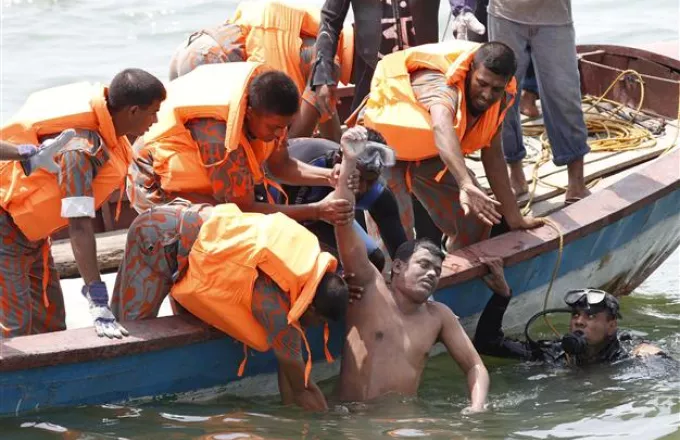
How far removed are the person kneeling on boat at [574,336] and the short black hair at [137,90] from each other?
2.02m

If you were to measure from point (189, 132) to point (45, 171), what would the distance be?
25.6 inches

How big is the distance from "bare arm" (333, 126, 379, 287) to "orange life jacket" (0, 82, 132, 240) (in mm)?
970

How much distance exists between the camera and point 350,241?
18.4 feet

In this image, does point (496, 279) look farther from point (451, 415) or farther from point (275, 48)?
point (275, 48)

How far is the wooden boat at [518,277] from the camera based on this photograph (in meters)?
5.25

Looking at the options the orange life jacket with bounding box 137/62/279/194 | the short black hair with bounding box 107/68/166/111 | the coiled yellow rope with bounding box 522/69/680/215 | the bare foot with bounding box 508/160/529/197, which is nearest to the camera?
the short black hair with bounding box 107/68/166/111

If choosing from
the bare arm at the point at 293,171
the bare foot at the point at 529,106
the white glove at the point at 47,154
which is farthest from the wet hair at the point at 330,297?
the bare foot at the point at 529,106

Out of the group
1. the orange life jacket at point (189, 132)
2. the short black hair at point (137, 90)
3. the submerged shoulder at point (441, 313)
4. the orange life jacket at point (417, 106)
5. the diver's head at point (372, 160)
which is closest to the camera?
the short black hair at point (137, 90)

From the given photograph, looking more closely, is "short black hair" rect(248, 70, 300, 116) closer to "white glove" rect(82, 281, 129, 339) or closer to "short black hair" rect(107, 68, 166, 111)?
"short black hair" rect(107, 68, 166, 111)

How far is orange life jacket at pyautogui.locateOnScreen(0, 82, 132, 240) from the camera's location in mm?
5371

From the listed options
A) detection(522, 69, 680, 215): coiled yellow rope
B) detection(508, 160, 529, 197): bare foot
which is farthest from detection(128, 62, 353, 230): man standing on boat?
detection(522, 69, 680, 215): coiled yellow rope

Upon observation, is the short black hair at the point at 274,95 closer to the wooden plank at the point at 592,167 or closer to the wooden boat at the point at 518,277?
the wooden boat at the point at 518,277

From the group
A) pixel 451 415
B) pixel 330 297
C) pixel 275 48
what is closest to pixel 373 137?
pixel 330 297

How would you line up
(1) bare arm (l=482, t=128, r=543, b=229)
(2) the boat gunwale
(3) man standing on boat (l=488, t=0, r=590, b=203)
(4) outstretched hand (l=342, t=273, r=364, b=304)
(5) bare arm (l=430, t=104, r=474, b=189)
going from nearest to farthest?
(2) the boat gunwale, (4) outstretched hand (l=342, t=273, r=364, b=304), (5) bare arm (l=430, t=104, r=474, b=189), (1) bare arm (l=482, t=128, r=543, b=229), (3) man standing on boat (l=488, t=0, r=590, b=203)
